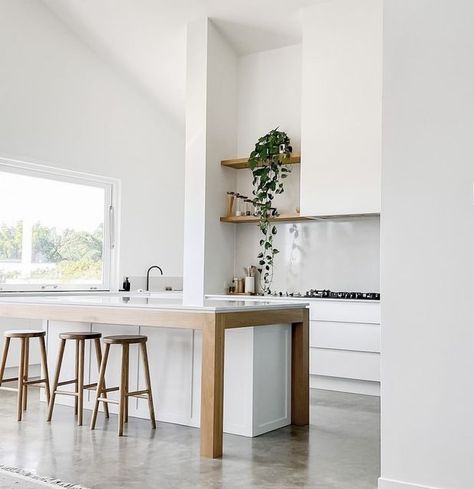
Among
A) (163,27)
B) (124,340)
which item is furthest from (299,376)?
(163,27)

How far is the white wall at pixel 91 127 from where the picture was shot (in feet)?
20.4

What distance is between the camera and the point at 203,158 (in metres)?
6.36

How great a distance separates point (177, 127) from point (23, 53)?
7.39 feet

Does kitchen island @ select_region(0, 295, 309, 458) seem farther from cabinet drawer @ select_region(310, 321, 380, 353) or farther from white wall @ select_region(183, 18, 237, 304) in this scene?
white wall @ select_region(183, 18, 237, 304)

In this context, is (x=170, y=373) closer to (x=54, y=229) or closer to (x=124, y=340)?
(x=124, y=340)

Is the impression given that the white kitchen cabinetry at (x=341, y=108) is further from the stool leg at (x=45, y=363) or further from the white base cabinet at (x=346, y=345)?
the stool leg at (x=45, y=363)

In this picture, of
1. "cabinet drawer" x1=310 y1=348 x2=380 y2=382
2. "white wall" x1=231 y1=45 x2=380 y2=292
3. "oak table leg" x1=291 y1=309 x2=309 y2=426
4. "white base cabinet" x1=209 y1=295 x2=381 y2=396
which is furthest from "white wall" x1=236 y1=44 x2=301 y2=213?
"oak table leg" x1=291 y1=309 x2=309 y2=426

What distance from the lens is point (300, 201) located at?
618 cm

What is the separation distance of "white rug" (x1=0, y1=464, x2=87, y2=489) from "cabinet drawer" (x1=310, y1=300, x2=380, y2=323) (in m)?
3.18

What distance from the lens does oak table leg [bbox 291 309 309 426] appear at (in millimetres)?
4398

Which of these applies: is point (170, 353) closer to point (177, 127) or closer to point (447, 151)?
point (447, 151)

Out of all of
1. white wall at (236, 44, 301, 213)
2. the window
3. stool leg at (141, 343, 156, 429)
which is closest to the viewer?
stool leg at (141, 343, 156, 429)

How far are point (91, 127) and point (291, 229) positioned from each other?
2.41 m

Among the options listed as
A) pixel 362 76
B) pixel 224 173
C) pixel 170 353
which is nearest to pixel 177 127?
pixel 224 173
